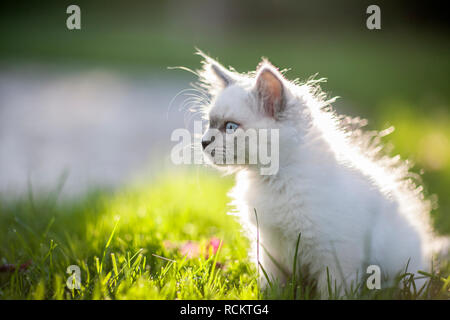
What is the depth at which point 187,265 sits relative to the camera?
5.69ft

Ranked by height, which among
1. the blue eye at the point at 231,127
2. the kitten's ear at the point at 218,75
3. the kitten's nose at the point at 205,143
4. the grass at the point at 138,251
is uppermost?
the kitten's ear at the point at 218,75

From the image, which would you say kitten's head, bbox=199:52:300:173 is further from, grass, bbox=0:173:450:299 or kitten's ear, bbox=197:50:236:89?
grass, bbox=0:173:450:299

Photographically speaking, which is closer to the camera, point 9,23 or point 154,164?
point 154,164

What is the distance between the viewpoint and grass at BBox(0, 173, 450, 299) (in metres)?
1.44

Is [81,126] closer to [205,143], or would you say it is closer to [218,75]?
[218,75]

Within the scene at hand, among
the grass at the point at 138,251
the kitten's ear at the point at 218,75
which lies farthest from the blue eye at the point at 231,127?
the grass at the point at 138,251

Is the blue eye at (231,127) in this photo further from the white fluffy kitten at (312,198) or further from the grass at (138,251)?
the grass at (138,251)

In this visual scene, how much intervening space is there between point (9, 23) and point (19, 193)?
7687mm

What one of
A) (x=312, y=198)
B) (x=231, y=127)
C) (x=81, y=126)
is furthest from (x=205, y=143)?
(x=81, y=126)

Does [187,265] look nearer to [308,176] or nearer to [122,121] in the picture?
[308,176]

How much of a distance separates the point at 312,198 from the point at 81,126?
4.15 metres

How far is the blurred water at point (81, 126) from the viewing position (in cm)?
358

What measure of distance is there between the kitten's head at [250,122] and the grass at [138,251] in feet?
1.22
